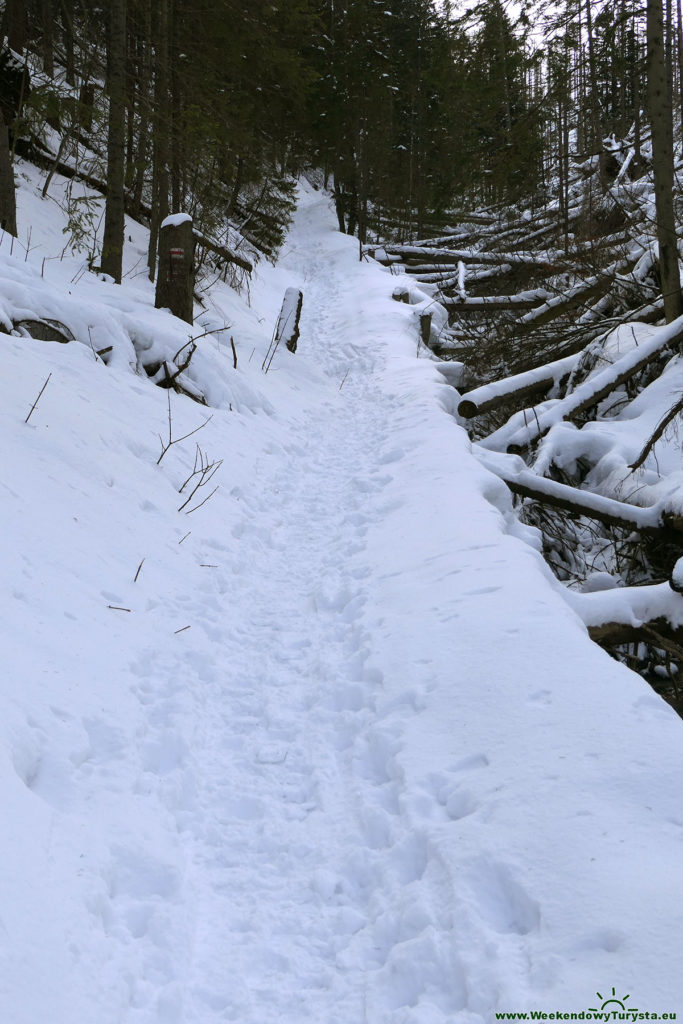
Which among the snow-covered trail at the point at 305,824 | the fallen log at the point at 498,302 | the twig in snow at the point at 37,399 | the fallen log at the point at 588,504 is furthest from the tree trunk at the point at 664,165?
the twig in snow at the point at 37,399

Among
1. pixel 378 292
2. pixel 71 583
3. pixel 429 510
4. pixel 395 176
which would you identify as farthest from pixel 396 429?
pixel 395 176

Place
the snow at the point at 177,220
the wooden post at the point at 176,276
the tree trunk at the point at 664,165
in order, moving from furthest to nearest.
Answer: the wooden post at the point at 176,276 → the snow at the point at 177,220 → the tree trunk at the point at 664,165

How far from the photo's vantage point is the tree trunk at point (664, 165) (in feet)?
26.8

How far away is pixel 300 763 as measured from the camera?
10.7 feet

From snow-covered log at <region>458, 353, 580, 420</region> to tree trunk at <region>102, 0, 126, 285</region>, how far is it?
561 centimetres

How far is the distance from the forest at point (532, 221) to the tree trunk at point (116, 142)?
29 millimetres

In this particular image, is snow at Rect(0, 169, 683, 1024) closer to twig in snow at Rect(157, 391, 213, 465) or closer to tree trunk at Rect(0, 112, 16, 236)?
twig in snow at Rect(157, 391, 213, 465)

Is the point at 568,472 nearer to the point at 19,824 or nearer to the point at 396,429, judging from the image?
the point at 396,429

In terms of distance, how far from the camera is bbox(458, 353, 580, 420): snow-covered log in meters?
8.23

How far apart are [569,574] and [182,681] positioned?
12.5ft

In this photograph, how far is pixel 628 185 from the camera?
11.8 meters

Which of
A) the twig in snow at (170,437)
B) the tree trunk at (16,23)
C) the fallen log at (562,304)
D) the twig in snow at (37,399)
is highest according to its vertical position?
the tree trunk at (16,23)

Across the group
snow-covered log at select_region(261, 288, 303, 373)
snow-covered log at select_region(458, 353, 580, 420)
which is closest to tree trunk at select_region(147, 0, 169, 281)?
snow-covered log at select_region(261, 288, 303, 373)

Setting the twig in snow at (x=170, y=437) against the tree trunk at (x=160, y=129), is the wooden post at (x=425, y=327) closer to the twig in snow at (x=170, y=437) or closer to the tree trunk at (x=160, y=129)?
the tree trunk at (x=160, y=129)
